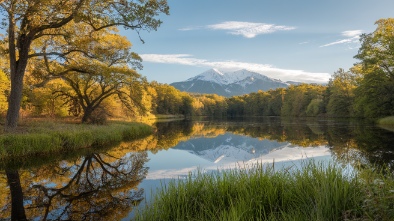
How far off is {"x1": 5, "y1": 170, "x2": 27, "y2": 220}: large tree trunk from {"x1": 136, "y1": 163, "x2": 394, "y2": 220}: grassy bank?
3580mm

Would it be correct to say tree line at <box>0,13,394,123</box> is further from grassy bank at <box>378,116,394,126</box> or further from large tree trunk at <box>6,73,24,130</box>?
grassy bank at <box>378,116,394,126</box>

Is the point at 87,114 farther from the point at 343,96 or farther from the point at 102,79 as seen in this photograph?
the point at 343,96

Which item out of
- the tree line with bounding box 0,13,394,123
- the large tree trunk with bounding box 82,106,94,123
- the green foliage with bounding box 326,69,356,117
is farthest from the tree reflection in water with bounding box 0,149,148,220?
the green foliage with bounding box 326,69,356,117

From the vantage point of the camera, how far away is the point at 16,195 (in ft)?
27.2

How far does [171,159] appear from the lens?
53.7 ft

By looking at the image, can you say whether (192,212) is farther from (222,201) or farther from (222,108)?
(222,108)

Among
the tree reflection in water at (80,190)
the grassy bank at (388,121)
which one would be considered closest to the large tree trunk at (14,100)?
the tree reflection in water at (80,190)

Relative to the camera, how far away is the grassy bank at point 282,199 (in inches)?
169

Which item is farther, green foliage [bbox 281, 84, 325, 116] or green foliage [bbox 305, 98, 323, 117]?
green foliage [bbox 281, 84, 325, 116]

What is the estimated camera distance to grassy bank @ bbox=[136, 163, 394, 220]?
4.30 meters

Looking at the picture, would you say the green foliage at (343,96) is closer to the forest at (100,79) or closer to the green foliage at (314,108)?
the forest at (100,79)

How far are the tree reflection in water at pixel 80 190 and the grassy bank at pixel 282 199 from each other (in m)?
2.06

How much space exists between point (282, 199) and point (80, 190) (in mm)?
6759

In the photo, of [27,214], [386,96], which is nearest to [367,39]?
[386,96]
